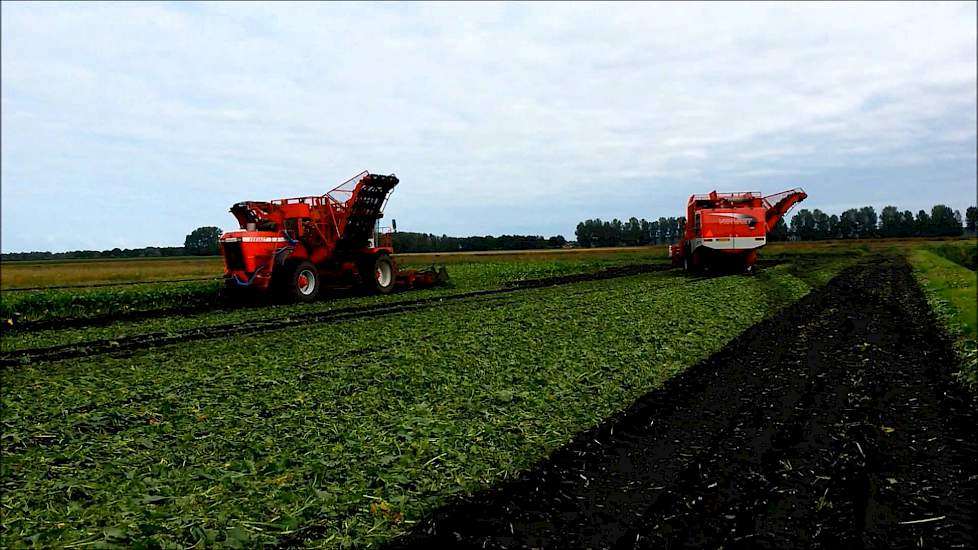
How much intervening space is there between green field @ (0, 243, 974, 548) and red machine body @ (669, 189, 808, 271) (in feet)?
37.3

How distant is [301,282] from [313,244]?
1.38 m

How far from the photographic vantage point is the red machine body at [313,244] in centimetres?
1961

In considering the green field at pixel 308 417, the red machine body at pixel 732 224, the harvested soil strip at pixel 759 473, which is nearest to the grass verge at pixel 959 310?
the harvested soil strip at pixel 759 473

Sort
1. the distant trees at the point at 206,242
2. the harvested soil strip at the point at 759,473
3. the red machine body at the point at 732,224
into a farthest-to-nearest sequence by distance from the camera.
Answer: the red machine body at the point at 732,224 < the distant trees at the point at 206,242 < the harvested soil strip at the point at 759,473

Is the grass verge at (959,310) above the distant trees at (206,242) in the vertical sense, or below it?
below

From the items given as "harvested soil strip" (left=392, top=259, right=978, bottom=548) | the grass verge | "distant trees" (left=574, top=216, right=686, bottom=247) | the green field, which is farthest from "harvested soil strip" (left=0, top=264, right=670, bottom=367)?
"distant trees" (left=574, top=216, right=686, bottom=247)

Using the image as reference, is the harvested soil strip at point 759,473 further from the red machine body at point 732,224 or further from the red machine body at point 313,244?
the red machine body at point 732,224

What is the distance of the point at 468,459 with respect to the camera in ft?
19.3

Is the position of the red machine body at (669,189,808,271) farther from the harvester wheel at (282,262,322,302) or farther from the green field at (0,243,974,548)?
the harvester wheel at (282,262,322,302)

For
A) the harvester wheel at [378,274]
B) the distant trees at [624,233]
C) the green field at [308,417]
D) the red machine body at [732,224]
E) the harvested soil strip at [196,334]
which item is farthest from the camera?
the distant trees at [624,233]

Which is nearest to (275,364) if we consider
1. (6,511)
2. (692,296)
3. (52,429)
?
(52,429)

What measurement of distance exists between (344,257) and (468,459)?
17.5 meters

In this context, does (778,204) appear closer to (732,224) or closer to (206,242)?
(732,224)

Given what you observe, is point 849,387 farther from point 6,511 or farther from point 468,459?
point 6,511
